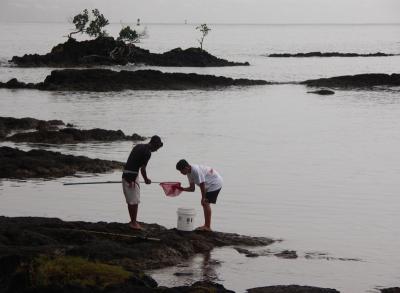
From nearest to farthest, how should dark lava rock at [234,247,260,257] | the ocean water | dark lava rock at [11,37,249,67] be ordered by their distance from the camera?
the ocean water → dark lava rock at [234,247,260,257] → dark lava rock at [11,37,249,67]

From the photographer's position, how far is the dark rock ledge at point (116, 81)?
2044 inches

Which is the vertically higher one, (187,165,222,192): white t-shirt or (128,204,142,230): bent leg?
(187,165,222,192): white t-shirt

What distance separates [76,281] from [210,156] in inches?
677

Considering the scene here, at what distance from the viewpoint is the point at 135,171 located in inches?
553

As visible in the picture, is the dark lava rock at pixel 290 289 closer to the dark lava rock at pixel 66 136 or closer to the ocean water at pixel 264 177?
the ocean water at pixel 264 177

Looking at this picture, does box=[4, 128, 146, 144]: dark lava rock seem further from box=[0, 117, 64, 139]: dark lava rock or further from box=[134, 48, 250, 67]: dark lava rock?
box=[134, 48, 250, 67]: dark lava rock

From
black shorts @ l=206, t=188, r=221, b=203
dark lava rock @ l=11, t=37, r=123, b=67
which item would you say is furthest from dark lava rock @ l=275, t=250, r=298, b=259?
dark lava rock @ l=11, t=37, r=123, b=67

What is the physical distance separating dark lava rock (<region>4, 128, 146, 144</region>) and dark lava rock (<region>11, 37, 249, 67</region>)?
43391mm

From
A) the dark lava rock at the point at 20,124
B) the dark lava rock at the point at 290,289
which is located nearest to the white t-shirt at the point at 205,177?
the dark lava rock at the point at 290,289

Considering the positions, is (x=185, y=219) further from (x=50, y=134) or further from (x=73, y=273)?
(x=50, y=134)

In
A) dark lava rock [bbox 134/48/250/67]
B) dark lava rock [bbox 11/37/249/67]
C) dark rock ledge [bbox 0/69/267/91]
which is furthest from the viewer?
dark lava rock [bbox 134/48/250/67]

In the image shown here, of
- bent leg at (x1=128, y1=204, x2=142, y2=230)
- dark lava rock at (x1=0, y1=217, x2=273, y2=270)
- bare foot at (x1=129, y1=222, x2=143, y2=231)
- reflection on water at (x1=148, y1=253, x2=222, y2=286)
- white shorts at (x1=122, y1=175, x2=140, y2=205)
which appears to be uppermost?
white shorts at (x1=122, y1=175, x2=140, y2=205)

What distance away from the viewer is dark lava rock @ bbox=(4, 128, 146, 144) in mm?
27406

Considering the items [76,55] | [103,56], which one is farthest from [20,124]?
[103,56]
